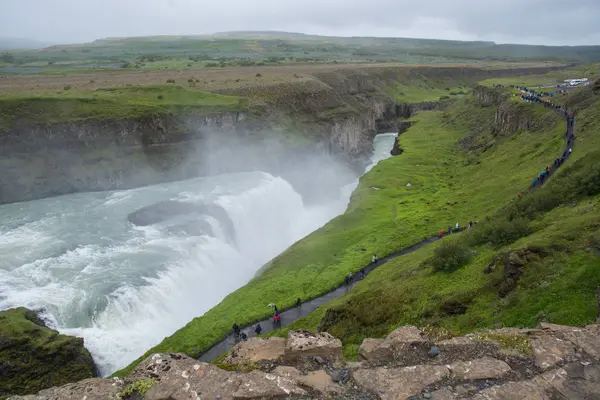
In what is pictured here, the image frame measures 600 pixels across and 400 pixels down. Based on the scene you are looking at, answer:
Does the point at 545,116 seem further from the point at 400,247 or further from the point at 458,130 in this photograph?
the point at 400,247

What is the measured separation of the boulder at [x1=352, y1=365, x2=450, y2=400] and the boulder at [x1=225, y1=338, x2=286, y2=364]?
213 cm

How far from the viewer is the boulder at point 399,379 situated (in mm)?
8781

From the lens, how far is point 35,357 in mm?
22328

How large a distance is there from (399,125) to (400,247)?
80.7 meters

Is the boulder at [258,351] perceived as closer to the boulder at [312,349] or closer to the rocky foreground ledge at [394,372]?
the rocky foreground ledge at [394,372]

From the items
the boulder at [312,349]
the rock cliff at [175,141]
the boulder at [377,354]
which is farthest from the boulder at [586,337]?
the rock cliff at [175,141]

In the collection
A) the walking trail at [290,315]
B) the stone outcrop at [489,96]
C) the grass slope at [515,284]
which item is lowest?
the walking trail at [290,315]

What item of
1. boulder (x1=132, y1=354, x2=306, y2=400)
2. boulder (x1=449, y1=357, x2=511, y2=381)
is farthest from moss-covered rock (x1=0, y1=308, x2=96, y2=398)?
boulder (x1=449, y1=357, x2=511, y2=381)

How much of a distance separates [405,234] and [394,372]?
34153 millimetres

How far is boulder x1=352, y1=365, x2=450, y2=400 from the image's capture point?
28.8 ft

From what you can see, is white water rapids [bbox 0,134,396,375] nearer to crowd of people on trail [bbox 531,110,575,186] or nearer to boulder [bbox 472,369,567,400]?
boulder [bbox 472,369,567,400]

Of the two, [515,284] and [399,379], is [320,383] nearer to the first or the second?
[399,379]

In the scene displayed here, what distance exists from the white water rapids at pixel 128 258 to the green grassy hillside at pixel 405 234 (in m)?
3.25

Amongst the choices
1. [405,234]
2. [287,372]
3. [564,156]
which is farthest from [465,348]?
[564,156]
